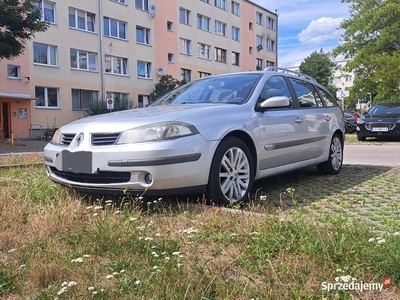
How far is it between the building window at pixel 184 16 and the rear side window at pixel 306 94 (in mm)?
30890

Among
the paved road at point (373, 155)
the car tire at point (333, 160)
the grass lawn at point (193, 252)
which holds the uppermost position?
the car tire at point (333, 160)

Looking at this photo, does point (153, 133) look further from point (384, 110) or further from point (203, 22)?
point (203, 22)

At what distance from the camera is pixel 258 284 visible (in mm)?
2227

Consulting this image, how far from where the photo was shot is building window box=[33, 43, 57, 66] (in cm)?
2411

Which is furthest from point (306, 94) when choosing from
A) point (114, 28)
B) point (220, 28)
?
point (220, 28)

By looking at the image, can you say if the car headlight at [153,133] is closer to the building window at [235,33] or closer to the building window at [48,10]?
the building window at [48,10]

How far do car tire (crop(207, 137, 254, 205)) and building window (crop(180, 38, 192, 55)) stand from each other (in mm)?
32288

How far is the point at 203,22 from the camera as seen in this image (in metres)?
37.9

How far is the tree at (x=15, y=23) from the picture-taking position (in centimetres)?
1526

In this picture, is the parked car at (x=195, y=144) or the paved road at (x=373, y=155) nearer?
the parked car at (x=195, y=144)

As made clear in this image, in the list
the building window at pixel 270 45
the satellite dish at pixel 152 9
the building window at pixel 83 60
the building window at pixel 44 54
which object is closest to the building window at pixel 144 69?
the satellite dish at pixel 152 9

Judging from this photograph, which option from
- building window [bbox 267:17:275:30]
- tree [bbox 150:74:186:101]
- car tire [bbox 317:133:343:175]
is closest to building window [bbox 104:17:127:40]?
tree [bbox 150:74:186:101]

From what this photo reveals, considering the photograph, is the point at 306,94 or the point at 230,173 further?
the point at 306,94

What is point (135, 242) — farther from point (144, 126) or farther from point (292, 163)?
point (292, 163)
